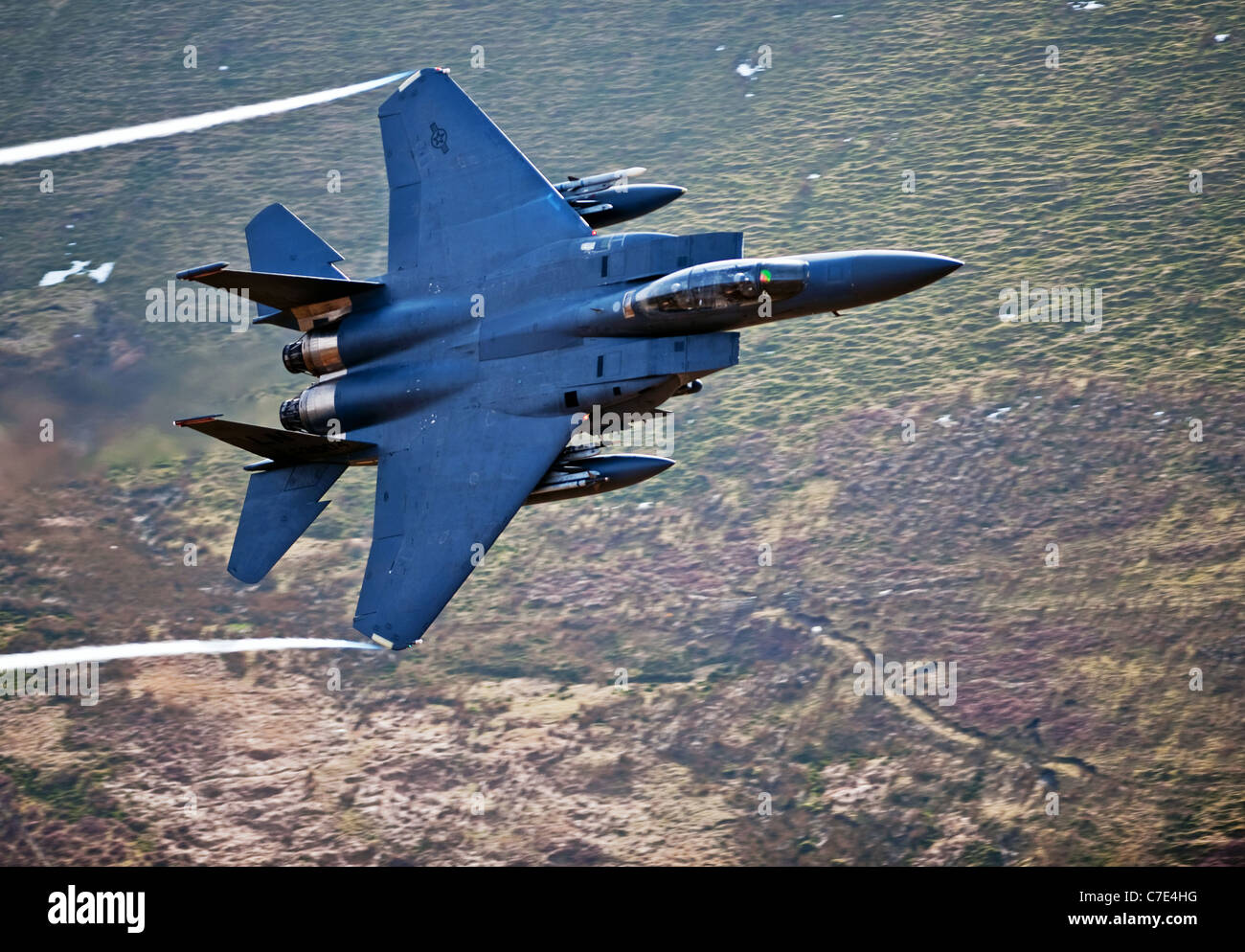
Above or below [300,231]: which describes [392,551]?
below

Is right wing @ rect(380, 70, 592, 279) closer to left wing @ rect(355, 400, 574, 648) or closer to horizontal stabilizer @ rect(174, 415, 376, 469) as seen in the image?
left wing @ rect(355, 400, 574, 648)

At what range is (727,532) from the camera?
148 feet

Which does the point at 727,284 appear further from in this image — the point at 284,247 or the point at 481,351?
the point at 284,247

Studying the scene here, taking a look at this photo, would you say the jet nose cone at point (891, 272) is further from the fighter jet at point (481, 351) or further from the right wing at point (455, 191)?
the right wing at point (455, 191)

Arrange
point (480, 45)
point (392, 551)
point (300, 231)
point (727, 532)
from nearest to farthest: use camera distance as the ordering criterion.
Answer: point (392, 551) < point (300, 231) < point (727, 532) < point (480, 45)

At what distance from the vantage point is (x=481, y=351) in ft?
86.1

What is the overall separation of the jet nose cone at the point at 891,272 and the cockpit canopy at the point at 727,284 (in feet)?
3.14

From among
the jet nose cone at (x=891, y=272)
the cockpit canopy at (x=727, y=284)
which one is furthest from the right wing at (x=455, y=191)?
the jet nose cone at (x=891, y=272)

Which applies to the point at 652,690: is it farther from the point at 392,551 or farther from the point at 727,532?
the point at 392,551

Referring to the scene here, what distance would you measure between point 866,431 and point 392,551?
25.0 metres

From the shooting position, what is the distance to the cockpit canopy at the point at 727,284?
2391 centimetres

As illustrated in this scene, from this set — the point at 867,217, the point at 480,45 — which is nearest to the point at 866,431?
the point at 867,217

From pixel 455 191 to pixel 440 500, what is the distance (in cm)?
667

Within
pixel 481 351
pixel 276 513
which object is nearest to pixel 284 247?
pixel 481 351
